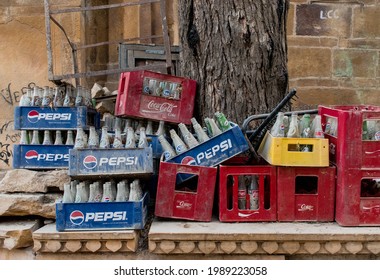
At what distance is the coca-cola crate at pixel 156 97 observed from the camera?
11.9ft

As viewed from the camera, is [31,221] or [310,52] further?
[310,52]

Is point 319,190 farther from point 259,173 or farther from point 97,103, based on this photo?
point 97,103

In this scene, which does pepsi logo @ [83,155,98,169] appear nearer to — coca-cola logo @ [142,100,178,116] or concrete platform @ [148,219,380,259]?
concrete platform @ [148,219,380,259]

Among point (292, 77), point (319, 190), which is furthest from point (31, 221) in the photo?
point (292, 77)

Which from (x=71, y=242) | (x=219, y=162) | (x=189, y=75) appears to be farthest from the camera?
(x=189, y=75)

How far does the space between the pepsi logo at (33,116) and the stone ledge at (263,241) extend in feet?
4.21

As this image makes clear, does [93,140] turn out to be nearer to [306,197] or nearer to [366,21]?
[306,197]

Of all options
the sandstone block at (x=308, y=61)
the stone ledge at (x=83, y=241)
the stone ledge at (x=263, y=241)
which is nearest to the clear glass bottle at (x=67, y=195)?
the stone ledge at (x=83, y=241)

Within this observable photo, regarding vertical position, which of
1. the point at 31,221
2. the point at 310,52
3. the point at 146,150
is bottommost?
the point at 31,221

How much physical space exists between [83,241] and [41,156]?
912 millimetres

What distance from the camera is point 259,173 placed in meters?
3.09

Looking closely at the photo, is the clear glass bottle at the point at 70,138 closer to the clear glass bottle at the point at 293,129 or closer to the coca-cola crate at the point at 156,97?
the coca-cola crate at the point at 156,97

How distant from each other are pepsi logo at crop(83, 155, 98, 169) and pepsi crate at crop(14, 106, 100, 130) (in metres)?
0.59

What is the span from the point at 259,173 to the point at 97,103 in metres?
1.87
